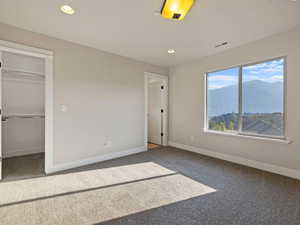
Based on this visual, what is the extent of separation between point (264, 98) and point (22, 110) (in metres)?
5.57

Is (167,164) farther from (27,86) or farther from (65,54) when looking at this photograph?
(27,86)

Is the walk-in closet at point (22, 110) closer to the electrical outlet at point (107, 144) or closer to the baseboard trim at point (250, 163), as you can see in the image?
the electrical outlet at point (107, 144)

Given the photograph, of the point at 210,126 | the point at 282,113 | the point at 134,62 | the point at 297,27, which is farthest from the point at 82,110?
the point at 297,27

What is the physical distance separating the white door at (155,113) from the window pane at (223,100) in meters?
1.63

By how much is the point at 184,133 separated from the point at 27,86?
4.39 meters

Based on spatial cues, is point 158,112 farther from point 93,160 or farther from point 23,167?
point 23,167

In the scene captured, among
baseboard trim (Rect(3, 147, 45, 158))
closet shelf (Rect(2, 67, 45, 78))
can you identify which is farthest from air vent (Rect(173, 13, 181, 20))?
baseboard trim (Rect(3, 147, 45, 158))

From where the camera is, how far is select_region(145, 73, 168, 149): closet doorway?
477cm

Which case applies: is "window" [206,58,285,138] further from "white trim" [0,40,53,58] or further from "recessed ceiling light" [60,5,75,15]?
"white trim" [0,40,53,58]

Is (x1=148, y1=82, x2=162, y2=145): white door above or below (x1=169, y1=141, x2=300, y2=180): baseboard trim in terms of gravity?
above

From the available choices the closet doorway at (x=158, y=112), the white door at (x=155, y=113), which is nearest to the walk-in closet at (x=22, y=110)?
the closet doorway at (x=158, y=112)

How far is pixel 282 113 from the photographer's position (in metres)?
2.69

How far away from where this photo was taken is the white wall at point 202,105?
8.23ft

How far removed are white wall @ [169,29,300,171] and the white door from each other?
0.43 metres
